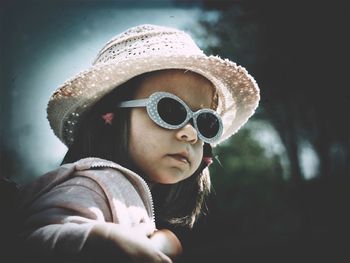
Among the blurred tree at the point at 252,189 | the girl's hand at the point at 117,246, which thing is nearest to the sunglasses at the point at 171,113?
the girl's hand at the point at 117,246

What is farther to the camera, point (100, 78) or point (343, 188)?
point (343, 188)

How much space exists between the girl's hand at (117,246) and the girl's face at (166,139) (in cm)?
54

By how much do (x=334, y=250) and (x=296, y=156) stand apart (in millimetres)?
1800

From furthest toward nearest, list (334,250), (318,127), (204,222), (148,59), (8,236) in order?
(318,127) < (204,222) < (334,250) < (148,59) < (8,236)

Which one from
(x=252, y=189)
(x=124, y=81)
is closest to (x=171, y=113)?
(x=124, y=81)

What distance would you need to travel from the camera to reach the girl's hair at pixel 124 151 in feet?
A: 5.11

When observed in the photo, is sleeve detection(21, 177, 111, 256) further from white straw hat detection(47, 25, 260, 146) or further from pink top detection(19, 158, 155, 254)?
white straw hat detection(47, 25, 260, 146)

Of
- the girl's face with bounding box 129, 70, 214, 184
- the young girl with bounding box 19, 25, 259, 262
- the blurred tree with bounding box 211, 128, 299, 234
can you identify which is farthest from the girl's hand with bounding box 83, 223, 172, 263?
the blurred tree with bounding box 211, 128, 299, 234

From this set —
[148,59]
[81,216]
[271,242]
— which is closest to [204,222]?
[271,242]

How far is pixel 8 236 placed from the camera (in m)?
1.03

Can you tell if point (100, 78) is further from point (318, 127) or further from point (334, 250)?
point (318, 127)

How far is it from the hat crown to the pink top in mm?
473

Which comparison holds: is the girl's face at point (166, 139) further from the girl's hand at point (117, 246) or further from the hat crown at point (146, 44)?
the girl's hand at point (117, 246)

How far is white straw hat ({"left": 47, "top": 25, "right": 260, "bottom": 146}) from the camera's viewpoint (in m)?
A: 1.54
